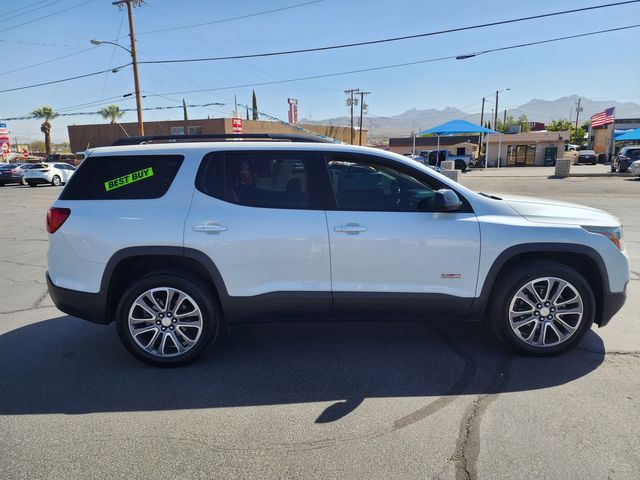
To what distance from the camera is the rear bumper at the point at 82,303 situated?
147 inches

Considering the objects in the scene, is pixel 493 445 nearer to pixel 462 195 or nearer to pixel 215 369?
pixel 462 195

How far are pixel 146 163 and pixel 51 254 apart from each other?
3.62 ft

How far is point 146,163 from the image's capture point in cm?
378

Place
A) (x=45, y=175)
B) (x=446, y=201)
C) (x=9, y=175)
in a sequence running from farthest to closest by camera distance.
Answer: (x=9, y=175) < (x=45, y=175) < (x=446, y=201)

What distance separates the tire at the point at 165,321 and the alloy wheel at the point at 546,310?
2.51 meters

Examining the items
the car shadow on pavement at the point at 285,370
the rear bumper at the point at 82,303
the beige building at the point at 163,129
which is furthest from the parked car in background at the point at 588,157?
the rear bumper at the point at 82,303

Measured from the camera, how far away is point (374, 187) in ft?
12.6

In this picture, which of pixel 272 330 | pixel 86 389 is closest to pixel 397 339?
pixel 272 330

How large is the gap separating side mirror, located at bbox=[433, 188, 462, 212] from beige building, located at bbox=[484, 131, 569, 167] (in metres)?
44.4

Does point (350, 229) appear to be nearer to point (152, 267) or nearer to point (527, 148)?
point (152, 267)

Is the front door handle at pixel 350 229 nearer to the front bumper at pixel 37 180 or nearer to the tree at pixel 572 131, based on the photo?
the front bumper at pixel 37 180

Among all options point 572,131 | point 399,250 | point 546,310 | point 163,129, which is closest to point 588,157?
point 163,129

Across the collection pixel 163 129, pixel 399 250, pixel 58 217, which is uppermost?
pixel 163 129

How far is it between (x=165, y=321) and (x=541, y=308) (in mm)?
3119
